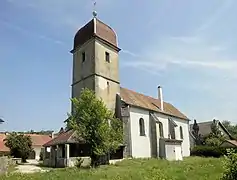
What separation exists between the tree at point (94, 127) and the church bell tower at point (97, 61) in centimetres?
655

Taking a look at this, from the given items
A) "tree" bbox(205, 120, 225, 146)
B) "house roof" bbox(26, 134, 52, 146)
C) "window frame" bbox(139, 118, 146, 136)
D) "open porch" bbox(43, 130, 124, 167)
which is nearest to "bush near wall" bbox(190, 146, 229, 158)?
"tree" bbox(205, 120, 225, 146)

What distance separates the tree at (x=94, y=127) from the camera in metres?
27.3

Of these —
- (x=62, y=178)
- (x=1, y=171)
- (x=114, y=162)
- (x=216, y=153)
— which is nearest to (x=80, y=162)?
(x=114, y=162)

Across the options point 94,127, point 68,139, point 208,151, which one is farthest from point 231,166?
point 208,151

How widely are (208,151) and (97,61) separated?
2504 cm

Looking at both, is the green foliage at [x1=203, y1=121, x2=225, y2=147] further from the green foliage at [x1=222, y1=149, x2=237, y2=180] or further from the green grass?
the green foliage at [x1=222, y1=149, x2=237, y2=180]

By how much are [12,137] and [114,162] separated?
19.0 metres

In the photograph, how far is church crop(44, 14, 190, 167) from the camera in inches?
1371

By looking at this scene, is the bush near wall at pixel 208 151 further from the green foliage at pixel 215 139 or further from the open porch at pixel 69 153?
the open porch at pixel 69 153

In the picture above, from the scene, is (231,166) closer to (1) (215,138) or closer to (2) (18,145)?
(2) (18,145)

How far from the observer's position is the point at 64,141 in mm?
31969

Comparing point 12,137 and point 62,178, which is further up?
point 12,137

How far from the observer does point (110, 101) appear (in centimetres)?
3647

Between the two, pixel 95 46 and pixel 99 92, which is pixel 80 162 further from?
pixel 95 46
